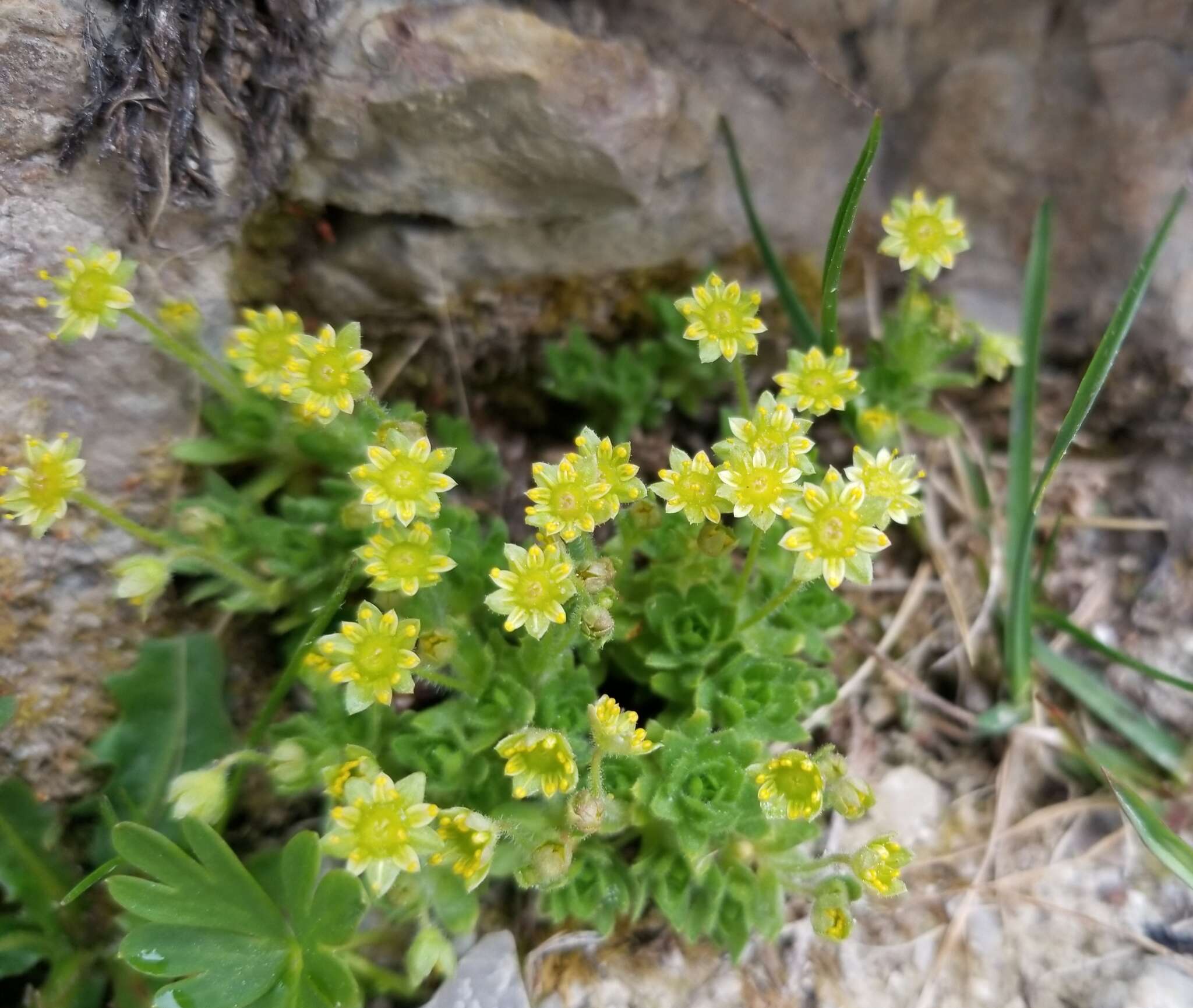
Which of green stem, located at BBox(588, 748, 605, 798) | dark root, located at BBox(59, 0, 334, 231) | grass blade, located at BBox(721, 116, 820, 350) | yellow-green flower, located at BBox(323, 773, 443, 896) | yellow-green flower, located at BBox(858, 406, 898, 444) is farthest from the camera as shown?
grass blade, located at BBox(721, 116, 820, 350)

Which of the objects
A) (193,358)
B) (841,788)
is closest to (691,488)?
(841,788)

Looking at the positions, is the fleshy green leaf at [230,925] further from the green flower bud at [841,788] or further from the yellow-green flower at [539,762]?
the green flower bud at [841,788]

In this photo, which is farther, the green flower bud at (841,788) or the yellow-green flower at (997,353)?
the yellow-green flower at (997,353)

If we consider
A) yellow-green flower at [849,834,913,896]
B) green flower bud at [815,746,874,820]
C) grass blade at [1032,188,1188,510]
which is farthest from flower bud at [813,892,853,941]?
grass blade at [1032,188,1188,510]

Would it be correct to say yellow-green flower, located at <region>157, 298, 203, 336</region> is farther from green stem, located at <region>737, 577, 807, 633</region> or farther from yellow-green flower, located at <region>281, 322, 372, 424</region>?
green stem, located at <region>737, 577, 807, 633</region>

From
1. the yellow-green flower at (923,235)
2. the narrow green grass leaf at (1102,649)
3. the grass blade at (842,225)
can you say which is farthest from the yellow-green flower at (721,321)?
the narrow green grass leaf at (1102,649)

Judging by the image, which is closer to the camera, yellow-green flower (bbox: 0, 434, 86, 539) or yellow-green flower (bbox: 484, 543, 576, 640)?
yellow-green flower (bbox: 484, 543, 576, 640)

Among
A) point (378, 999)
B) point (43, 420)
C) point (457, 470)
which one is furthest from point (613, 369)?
point (378, 999)
